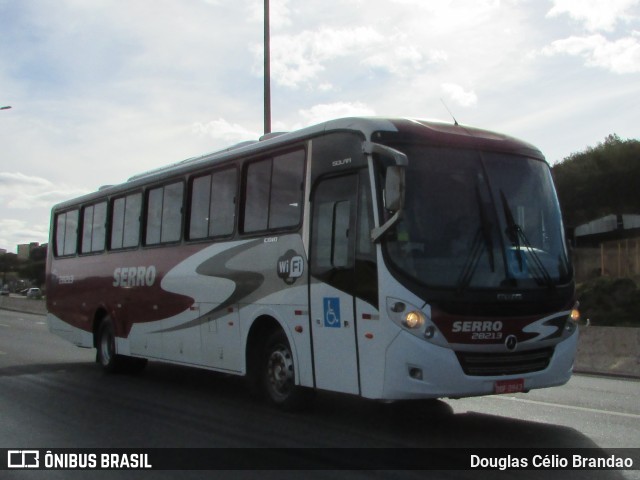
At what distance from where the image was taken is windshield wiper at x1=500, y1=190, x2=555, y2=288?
28.9 feet

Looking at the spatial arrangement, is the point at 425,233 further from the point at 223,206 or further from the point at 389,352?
the point at 223,206

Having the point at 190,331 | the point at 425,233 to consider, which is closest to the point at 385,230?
the point at 425,233

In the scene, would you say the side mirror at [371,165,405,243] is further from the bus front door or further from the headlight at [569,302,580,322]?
A: the headlight at [569,302,580,322]

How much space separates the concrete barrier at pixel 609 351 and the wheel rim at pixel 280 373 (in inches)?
312

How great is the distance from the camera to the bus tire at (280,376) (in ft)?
33.3

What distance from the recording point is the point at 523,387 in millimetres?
8516

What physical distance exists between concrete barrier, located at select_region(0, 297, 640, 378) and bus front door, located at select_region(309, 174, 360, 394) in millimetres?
8363

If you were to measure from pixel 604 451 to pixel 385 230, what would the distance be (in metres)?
2.88

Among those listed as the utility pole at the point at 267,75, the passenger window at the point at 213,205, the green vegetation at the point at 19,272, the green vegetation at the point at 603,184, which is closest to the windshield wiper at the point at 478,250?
the passenger window at the point at 213,205

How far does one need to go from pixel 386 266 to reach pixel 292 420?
8.21 ft

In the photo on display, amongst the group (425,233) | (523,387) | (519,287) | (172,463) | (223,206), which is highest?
(223,206)

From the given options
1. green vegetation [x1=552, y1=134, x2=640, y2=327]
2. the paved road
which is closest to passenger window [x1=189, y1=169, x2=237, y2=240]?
the paved road

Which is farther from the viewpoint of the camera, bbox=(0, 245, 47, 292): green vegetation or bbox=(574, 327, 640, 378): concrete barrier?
bbox=(0, 245, 47, 292): green vegetation

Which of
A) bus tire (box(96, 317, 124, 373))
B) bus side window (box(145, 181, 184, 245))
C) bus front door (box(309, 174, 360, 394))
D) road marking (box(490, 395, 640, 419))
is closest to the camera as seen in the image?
bus front door (box(309, 174, 360, 394))
